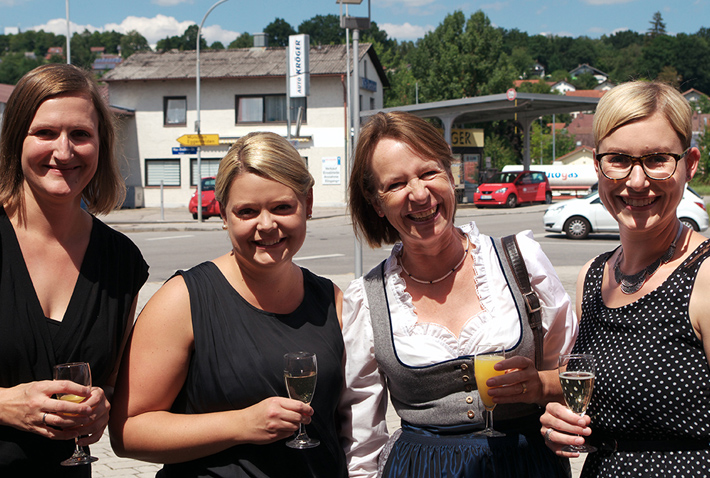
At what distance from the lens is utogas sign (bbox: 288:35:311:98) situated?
29.2 m

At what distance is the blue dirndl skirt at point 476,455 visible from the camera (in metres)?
2.43

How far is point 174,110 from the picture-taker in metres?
36.6

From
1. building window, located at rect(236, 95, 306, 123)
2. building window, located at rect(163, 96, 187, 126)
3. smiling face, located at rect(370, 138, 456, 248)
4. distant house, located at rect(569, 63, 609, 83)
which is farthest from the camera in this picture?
distant house, located at rect(569, 63, 609, 83)

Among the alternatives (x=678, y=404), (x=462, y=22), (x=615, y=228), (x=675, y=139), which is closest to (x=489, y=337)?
(x=678, y=404)

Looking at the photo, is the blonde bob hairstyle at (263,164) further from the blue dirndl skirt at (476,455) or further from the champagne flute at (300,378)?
the blue dirndl skirt at (476,455)

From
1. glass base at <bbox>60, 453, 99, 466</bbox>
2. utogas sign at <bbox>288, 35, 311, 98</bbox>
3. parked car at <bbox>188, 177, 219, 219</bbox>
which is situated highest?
utogas sign at <bbox>288, 35, 311, 98</bbox>

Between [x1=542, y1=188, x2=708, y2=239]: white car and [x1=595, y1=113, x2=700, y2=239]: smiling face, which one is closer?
[x1=595, y1=113, x2=700, y2=239]: smiling face

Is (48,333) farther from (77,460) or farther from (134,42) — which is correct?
(134,42)

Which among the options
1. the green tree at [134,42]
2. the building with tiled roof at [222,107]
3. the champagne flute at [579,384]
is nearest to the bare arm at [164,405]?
the champagne flute at [579,384]

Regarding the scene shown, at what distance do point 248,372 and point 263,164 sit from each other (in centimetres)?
76

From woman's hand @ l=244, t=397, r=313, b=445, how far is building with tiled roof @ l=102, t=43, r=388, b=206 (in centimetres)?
3217

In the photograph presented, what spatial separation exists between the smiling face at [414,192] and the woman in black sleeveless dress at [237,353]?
0.33 m

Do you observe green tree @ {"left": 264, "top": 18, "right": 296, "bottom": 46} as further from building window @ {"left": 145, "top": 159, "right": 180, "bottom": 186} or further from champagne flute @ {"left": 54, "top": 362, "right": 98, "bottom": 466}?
champagne flute @ {"left": 54, "top": 362, "right": 98, "bottom": 466}

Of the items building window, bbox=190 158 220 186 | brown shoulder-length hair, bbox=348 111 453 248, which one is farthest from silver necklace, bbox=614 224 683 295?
building window, bbox=190 158 220 186
